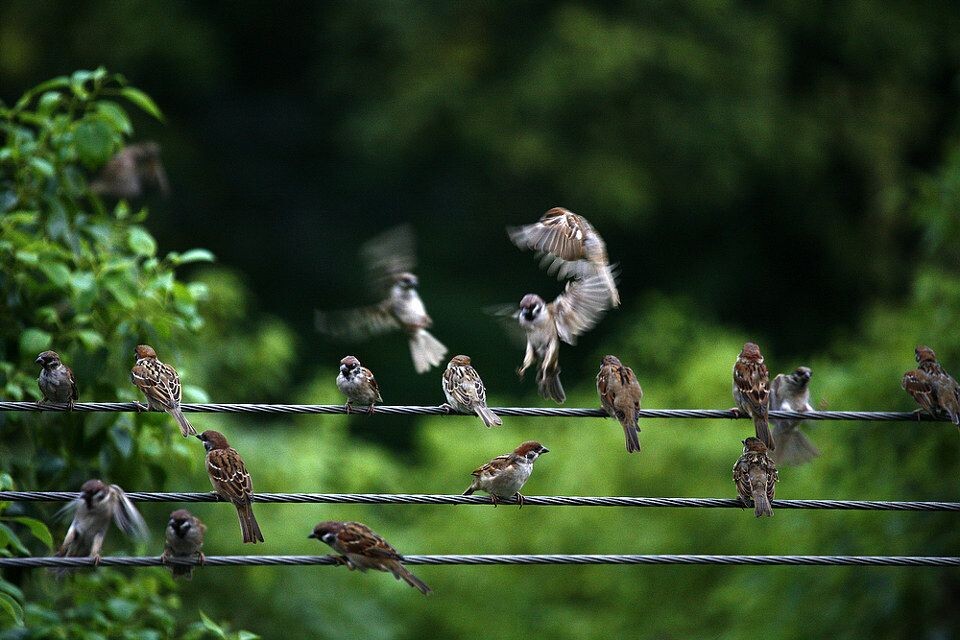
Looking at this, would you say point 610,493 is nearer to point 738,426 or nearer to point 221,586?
point 738,426

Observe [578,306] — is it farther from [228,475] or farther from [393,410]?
[228,475]

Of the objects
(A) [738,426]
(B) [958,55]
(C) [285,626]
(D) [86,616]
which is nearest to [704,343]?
(A) [738,426]

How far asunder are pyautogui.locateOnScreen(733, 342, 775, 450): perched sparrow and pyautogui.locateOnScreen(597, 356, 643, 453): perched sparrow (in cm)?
52

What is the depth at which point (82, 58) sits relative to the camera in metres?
19.3

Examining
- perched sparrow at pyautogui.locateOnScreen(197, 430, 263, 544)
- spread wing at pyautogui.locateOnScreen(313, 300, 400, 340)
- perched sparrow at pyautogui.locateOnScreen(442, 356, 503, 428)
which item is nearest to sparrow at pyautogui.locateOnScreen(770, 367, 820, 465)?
perched sparrow at pyautogui.locateOnScreen(442, 356, 503, 428)

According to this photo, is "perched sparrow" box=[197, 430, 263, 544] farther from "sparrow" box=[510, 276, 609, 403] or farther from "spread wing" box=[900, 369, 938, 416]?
"spread wing" box=[900, 369, 938, 416]

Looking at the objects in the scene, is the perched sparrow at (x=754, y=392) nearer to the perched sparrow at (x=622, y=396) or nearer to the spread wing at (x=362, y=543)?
the perched sparrow at (x=622, y=396)

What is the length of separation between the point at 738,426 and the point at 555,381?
4836 millimetres

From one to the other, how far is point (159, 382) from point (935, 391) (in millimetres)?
3704

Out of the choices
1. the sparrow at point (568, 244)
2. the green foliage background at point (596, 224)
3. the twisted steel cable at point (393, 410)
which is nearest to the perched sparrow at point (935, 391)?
the twisted steel cable at point (393, 410)

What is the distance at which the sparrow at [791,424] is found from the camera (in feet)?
23.1

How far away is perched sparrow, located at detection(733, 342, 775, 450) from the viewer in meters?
6.35

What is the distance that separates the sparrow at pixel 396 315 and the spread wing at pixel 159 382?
185 centimetres

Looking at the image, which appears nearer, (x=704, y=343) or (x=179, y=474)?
(x=179, y=474)
